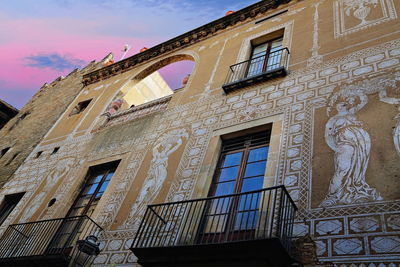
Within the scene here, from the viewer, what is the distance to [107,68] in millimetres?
15688

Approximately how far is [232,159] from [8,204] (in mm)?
7992

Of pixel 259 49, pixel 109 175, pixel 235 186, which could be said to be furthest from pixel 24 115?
pixel 235 186

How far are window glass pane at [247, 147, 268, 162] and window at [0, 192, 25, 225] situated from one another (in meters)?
7.66

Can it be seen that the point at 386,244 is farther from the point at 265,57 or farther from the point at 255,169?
the point at 265,57

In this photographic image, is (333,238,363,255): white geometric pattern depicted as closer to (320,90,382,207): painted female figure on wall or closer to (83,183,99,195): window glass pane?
(320,90,382,207): painted female figure on wall

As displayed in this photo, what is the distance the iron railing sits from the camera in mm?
5371

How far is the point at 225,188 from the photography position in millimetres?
6871

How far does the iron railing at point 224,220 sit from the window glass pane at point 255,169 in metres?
0.59

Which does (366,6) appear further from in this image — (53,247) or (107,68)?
(107,68)

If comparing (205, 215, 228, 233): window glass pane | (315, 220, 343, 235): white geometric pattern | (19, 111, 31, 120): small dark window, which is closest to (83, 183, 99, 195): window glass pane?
(205, 215, 228, 233): window glass pane

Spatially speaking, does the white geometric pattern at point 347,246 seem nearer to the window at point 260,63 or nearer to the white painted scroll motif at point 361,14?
the window at point 260,63

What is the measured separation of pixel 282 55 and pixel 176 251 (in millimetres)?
5889

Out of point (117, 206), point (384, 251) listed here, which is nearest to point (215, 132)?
point (117, 206)

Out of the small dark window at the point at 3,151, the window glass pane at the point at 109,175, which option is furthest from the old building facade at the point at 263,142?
the small dark window at the point at 3,151
